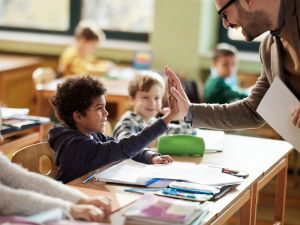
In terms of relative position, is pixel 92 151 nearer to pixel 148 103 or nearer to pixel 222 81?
pixel 148 103

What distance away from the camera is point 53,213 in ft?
6.12

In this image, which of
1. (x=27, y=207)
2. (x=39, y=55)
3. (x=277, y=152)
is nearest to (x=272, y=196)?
(x=277, y=152)

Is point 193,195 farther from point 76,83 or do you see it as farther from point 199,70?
point 199,70

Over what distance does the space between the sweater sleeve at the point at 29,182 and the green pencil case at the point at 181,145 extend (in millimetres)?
911

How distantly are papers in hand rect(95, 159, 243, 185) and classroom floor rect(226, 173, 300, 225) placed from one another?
1.58 m

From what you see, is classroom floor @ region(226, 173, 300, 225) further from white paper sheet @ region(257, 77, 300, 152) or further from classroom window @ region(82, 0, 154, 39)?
classroom window @ region(82, 0, 154, 39)

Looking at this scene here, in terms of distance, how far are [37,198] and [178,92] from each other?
89 centimetres

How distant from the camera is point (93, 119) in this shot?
106 inches

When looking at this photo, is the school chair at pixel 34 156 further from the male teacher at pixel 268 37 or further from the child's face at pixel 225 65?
the child's face at pixel 225 65

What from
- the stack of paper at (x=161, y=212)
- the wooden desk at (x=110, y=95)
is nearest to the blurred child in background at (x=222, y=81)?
the wooden desk at (x=110, y=95)

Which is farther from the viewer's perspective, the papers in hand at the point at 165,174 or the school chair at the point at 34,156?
the school chair at the point at 34,156

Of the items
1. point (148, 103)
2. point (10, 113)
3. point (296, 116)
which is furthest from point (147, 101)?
point (296, 116)

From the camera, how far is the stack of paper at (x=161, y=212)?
1.91 meters

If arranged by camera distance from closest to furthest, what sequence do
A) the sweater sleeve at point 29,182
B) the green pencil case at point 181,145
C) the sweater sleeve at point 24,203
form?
the sweater sleeve at point 24,203 < the sweater sleeve at point 29,182 < the green pencil case at point 181,145
